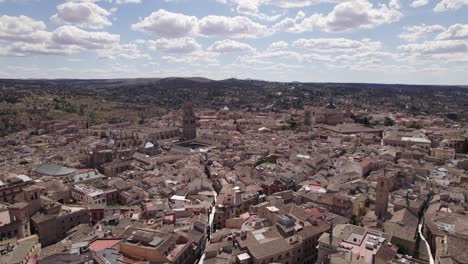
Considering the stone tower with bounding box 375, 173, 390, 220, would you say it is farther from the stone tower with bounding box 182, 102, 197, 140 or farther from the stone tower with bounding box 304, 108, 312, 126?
the stone tower with bounding box 304, 108, 312, 126

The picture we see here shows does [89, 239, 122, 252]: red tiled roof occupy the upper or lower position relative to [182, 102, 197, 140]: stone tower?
lower

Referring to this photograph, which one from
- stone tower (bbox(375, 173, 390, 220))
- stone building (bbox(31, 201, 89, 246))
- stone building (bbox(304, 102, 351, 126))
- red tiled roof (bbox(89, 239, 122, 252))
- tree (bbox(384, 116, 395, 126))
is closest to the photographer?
red tiled roof (bbox(89, 239, 122, 252))

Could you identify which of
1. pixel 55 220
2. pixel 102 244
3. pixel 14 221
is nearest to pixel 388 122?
pixel 102 244

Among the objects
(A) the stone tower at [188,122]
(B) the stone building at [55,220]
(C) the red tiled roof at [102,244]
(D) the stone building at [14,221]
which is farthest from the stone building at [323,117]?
(D) the stone building at [14,221]

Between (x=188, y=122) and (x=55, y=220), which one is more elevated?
(x=188, y=122)

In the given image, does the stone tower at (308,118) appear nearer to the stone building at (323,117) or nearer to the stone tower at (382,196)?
the stone building at (323,117)

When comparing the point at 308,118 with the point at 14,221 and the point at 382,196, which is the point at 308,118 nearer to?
the point at 382,196

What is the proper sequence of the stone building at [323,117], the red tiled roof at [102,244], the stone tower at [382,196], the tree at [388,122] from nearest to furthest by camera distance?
1. the red tiled roof at [102,244]
2. the stone tower at [382,196]
3. the tree at [388,122]
4. the stone building at [323,117]

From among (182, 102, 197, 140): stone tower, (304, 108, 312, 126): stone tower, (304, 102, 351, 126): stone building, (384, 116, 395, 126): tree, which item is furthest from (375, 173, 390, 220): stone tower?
(384, 116, 395, 126): tree

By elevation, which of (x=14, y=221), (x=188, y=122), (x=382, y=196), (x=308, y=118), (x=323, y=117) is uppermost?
(x=188, y=122)
